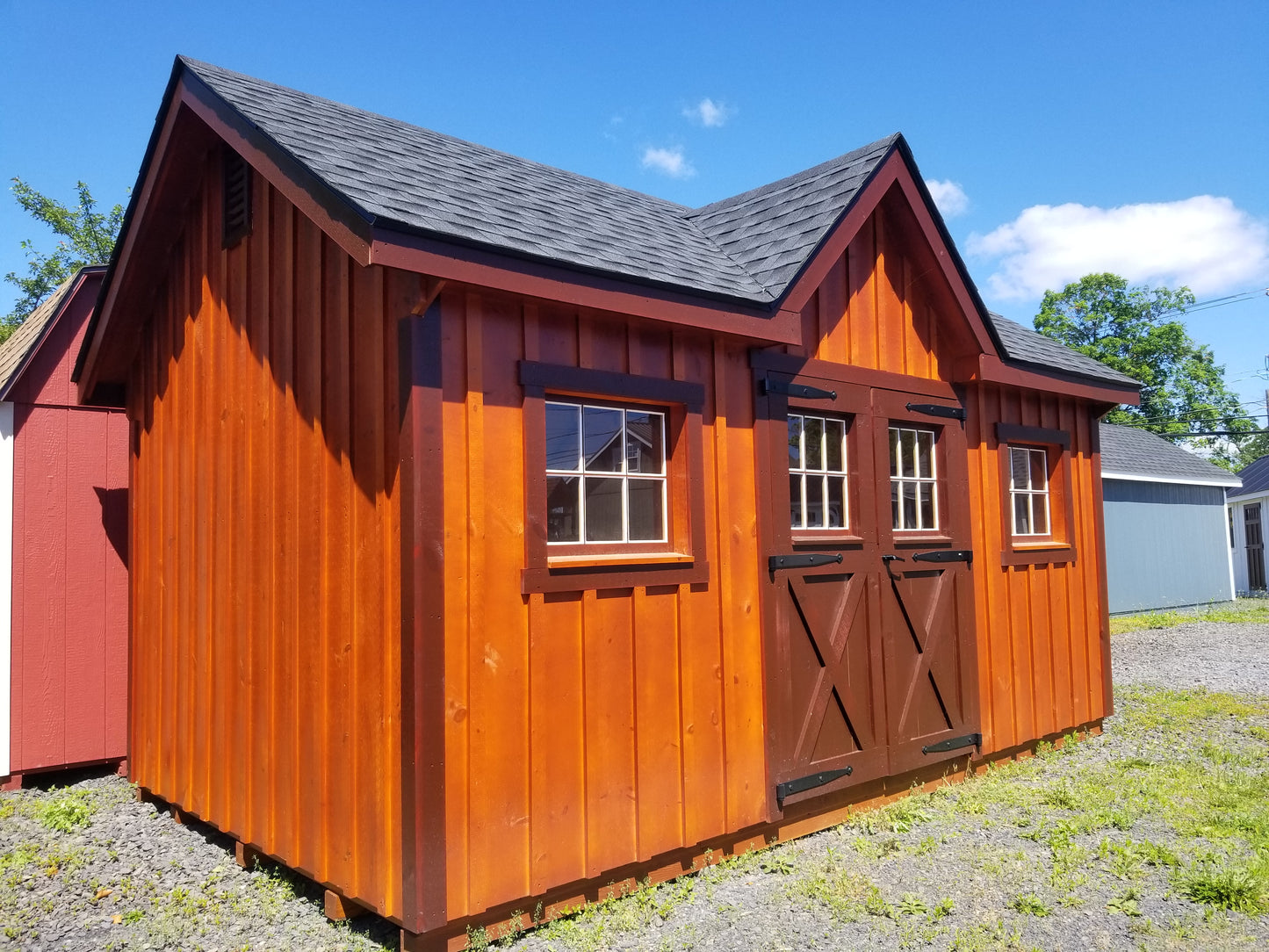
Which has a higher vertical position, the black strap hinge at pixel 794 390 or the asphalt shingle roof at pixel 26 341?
the asphalt shingle roof at pixel 26 341

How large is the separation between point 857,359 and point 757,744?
260 centimetres

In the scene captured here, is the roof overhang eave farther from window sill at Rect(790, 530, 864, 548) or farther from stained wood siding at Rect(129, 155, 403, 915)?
stained wood siding at Rect(129, 155, 403, 915)

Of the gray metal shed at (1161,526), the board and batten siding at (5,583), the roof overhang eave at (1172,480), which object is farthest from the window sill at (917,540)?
the roof overhang eave at (1172,480)

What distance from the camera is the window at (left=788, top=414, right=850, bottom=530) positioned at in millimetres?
5996

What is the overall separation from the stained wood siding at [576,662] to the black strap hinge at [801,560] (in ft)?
0.44

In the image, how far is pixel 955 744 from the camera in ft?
22.1

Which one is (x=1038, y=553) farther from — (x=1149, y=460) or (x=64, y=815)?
(x=1149, y=460)

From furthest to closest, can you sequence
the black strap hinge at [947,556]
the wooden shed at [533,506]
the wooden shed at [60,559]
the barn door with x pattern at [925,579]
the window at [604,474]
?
the wooden shed at [60,559], the black strap hinge at [947,556], the barn door with x pattern at [925,579], the window at [604,474], the wooden shed at [533,506]

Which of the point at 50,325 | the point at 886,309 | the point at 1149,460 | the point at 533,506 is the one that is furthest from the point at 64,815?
the point at 1149,460

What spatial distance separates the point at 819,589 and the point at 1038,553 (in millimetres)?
2788

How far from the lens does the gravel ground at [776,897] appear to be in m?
4.31

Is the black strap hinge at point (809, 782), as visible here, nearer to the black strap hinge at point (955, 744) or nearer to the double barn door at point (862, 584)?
the double barn door at point (862, 584)

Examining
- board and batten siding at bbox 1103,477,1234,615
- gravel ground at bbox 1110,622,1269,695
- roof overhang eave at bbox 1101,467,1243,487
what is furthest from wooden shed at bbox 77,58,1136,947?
board and batten siding at bbox 1103,477,1234,615

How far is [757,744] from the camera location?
17.9 feet
